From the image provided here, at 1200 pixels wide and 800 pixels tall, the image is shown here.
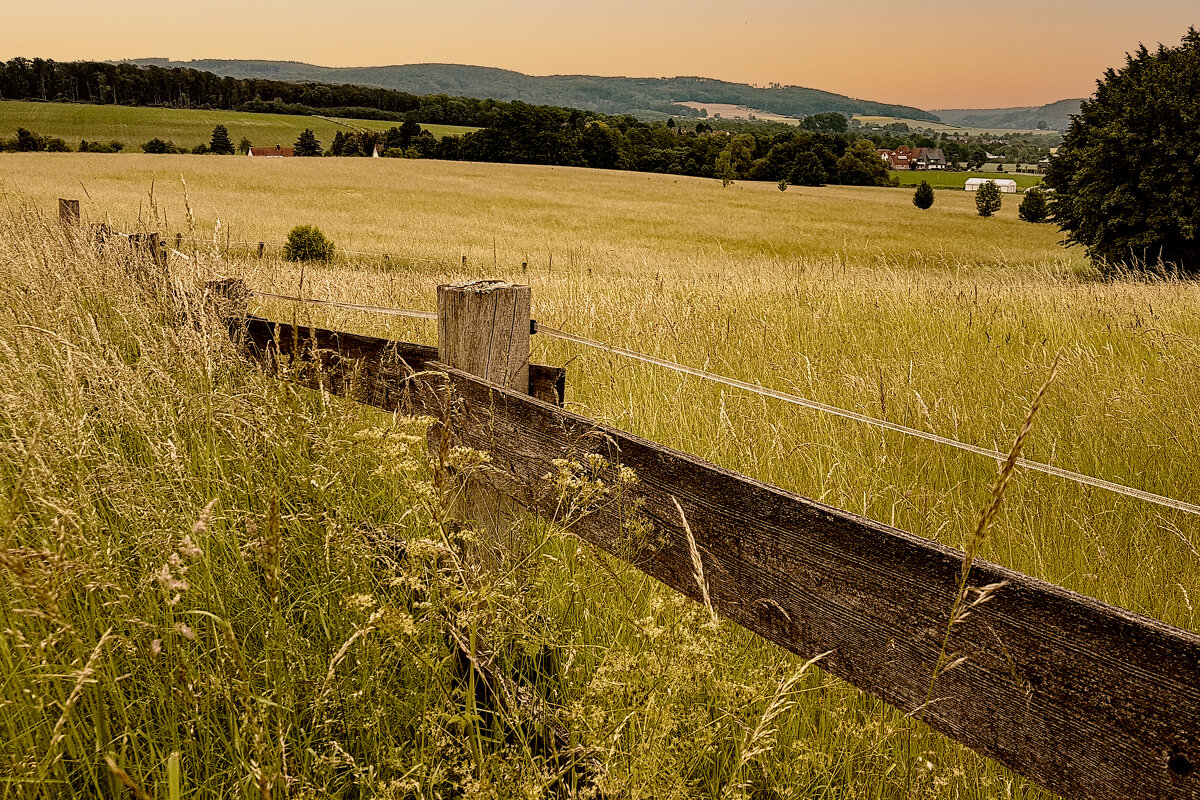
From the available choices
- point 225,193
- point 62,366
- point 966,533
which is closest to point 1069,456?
point 966,533

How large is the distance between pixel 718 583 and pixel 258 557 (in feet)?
4.08

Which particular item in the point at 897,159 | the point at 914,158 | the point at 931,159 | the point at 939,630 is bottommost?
the point at 939,630

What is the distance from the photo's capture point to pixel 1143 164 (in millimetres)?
18922

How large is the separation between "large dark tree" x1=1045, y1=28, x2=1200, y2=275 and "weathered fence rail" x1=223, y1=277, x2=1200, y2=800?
66.8ft

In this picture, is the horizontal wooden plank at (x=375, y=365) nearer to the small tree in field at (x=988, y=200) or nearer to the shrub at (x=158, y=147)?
the small tree in field at (x=988, y=200)

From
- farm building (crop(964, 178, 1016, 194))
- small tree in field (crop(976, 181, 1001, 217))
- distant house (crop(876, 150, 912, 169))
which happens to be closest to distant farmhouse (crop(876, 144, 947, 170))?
distant house (crop(876, 150, 912, 169))

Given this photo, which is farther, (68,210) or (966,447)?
(68,210)

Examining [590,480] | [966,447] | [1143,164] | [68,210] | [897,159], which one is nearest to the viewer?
[590,480]

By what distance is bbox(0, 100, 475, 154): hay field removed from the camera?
221 ft

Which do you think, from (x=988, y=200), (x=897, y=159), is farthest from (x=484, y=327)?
(x=897, y=159)

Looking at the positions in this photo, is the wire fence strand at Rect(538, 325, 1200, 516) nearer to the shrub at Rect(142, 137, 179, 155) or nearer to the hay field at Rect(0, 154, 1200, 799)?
the hay field at Rect(0, 154, 1200, 799)

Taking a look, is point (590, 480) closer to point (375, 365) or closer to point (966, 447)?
point (966, 447)

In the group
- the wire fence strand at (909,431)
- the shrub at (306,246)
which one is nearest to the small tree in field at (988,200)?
the shrub at (306,246)

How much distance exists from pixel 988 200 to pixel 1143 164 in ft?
100.0
